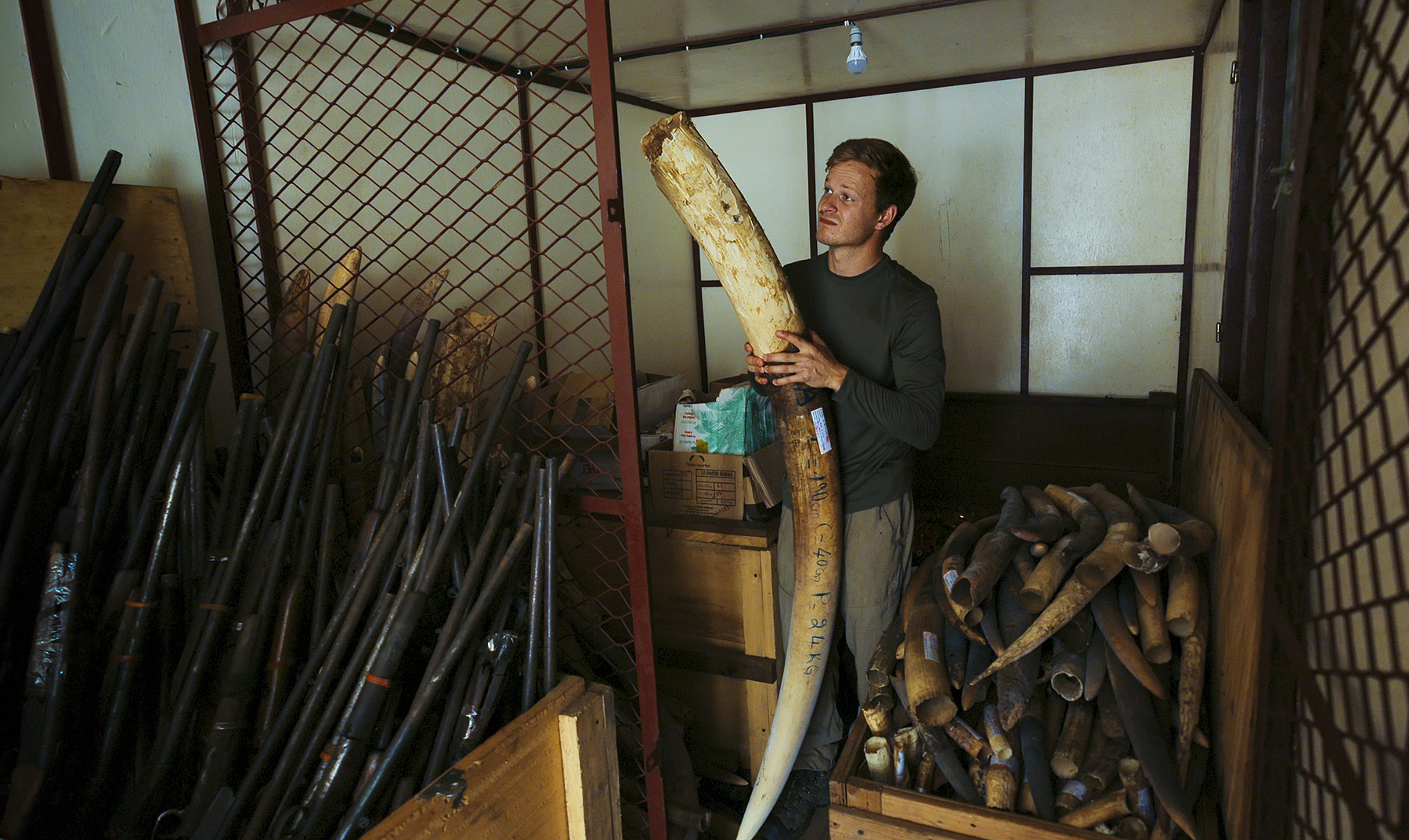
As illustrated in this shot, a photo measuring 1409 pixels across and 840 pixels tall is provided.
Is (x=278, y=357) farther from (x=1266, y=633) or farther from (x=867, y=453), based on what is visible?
(x=1266, y=633)

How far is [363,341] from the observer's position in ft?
8.31

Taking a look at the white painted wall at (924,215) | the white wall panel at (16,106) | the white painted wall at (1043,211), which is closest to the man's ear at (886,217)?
the white painted wall at (924,215)

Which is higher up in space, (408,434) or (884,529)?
(408,434)

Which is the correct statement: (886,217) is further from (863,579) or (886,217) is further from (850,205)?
(863,579)

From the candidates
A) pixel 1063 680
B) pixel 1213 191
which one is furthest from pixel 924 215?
pixel 1063 680

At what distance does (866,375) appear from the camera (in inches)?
79.7

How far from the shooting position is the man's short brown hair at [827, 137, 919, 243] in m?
1.94

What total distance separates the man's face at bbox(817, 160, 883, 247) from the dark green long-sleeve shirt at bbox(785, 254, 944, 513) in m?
0.11

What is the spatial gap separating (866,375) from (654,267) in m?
2.31

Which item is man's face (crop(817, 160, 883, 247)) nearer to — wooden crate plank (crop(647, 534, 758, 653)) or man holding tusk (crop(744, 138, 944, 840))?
man holding tusk (crop(744, 138, 944, 840))

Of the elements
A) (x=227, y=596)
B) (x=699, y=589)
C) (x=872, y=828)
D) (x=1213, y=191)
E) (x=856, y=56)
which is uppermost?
(x=856, y=56)

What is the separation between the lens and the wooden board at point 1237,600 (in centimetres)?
115

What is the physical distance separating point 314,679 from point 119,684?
0.35 meters

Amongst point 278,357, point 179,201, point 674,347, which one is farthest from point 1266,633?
point 674,347
